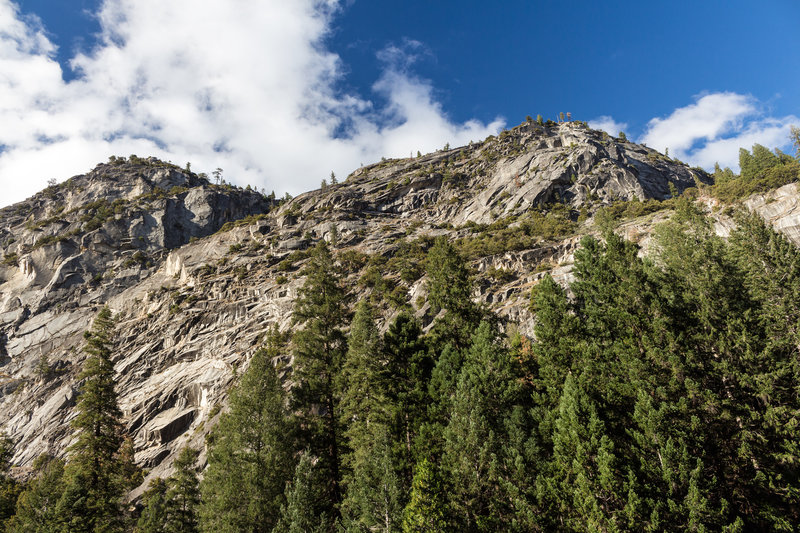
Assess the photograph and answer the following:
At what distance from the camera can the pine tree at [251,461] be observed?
18.8 metres

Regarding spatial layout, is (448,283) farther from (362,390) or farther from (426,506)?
(426,506)

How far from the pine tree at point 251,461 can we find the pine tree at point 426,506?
7.98 metres

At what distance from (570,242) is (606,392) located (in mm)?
40441

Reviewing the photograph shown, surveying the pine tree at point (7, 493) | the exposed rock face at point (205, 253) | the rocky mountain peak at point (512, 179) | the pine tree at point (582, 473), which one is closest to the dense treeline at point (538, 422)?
the pine tree at point (582, 473)

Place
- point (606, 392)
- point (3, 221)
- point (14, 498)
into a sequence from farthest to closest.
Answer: point (3, 221) < point (14, 498) < point (606, 392)

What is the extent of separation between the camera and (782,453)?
46.5ft

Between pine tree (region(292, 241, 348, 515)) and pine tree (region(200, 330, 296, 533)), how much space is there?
4.67 ft

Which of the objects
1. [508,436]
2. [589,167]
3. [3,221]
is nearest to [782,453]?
[508,436]

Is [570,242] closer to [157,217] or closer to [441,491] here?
[441,491]

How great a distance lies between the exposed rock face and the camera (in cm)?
4584

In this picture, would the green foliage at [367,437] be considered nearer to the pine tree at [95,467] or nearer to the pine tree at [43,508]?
the pine tree at [95,467]

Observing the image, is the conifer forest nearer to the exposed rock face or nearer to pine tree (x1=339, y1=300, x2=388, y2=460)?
pine tree (x1=339, y1=300, x2=388, y2=460)

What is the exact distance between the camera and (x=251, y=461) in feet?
66.4

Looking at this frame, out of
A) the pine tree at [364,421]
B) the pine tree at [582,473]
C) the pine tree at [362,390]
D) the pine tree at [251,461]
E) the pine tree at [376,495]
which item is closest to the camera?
the pine tree at [582,473]
